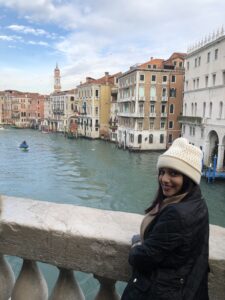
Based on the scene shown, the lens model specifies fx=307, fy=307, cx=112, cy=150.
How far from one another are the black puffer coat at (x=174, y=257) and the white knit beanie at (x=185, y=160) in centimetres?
13

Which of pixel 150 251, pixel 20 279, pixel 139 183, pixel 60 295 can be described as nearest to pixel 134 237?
pixel 150 251

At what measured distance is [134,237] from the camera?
1.02 m

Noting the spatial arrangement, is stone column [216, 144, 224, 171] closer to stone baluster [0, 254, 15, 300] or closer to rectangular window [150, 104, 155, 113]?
rectangular window [150, 104, 155, 113]

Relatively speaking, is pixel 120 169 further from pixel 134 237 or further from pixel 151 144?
pixel 134 237

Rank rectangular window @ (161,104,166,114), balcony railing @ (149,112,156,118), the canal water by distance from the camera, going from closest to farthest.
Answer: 1. the canal water
2. balcony railing @ (149,112,156,118)
3. rectangular window @ (161,104,166,114)

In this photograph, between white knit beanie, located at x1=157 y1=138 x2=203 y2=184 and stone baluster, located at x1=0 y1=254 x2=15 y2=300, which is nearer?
white knit beanie, located at x1=157 y1=138 x2=203 y2=184

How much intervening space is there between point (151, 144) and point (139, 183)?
14004mm

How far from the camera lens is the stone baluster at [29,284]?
45.5 inches

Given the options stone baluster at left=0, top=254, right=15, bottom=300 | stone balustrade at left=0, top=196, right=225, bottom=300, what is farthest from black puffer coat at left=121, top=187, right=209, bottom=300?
stone baluster at left=0, top=254, right=15, bottom=300

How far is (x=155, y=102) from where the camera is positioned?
29.5 metres

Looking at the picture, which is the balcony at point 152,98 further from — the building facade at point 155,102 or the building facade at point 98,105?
the building facade at point 98,105

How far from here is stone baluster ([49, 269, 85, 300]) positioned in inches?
44.3

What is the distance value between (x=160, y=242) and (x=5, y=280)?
2.31 ft

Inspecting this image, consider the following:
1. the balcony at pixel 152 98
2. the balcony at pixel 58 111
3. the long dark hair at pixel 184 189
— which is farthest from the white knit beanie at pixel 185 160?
the balcony at pixel 58 111
